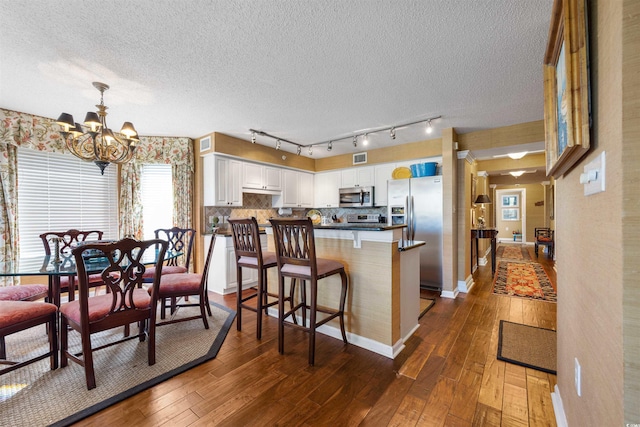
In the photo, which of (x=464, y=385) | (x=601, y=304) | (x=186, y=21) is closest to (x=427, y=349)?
(x=464, y=385)

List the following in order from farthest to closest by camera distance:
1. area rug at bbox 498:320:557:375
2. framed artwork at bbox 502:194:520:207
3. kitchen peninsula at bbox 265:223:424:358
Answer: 1. framed artwork at bbox 502:194:520:207
2. kitchen peninsula at bbox 265:223:424:358
3. area rug at bbox 498:320:557:375

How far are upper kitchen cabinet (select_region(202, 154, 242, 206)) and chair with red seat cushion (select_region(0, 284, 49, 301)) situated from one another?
216cm

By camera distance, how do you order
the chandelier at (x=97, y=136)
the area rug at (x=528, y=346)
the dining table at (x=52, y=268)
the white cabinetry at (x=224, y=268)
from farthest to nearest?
the white cabinetry at (x=224, y=268) → the chandelier at (x=97, y=136) → the area rug at (x=528, y=346) → the dining table at (x=52, y=268)

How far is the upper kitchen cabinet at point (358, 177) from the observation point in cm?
528

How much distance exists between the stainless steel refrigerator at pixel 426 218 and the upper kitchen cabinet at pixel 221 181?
9.17ft

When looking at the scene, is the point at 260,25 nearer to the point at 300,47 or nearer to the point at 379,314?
A: the point at 300,47

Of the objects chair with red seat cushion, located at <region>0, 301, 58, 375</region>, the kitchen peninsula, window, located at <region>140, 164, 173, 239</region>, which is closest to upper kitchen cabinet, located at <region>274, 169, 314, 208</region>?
window, located at <region>140, 164, 173, 239</region>

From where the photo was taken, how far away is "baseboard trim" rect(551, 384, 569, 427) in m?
1.46

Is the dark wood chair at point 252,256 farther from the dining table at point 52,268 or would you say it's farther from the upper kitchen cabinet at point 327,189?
the upper kitchen cabinet at point 327,189

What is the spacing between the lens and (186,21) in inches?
70.0

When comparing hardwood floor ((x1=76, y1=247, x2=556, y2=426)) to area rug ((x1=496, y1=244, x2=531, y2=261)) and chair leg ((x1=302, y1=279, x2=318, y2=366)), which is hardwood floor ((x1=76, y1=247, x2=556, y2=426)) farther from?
area rug ((x1=496, y1=244, x2=531, y2=261))

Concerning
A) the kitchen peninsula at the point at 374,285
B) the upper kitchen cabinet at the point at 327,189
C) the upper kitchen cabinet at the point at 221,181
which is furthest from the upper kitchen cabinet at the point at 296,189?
the kitchen peninsula at the point at 374,285

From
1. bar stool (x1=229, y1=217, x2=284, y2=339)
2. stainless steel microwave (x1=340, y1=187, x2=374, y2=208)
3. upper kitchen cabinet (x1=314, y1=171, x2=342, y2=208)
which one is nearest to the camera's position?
bar stool (x1=229, y1=217, x2=284, y2=339)

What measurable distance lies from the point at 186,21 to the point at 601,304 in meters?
2.58
